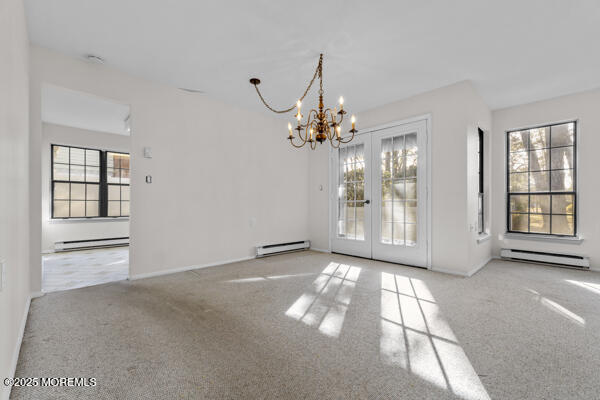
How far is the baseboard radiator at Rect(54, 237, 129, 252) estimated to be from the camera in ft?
17.9

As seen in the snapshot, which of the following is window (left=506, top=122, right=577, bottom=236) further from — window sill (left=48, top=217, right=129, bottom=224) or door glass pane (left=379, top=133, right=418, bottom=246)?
window sill (left=48, top=217, right=129, bottom=224)

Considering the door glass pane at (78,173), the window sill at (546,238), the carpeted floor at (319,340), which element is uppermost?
the door glass pane at (78,173)

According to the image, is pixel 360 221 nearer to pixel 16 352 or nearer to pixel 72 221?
pixel 16 352

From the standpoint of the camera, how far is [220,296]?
2.83 meters

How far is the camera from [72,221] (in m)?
5.66

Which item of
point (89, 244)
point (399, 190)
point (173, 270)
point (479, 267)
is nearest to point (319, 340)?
point (173, 270)

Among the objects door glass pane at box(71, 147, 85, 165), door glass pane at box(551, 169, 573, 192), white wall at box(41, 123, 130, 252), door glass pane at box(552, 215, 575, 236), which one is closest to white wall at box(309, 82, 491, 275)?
door glass pane at box(552, 215, 575, 236)

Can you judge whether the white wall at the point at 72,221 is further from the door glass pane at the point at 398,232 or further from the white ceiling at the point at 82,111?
the door glass pane at the point at 398,232

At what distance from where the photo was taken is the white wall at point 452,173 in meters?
3.65

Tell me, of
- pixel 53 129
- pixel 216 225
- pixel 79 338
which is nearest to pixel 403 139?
pixel 216 225

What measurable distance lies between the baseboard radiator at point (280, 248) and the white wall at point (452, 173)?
2.45 metres

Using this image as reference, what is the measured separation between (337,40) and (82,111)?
461 cm

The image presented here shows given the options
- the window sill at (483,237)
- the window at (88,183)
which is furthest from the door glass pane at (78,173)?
the window sill at (483,237)

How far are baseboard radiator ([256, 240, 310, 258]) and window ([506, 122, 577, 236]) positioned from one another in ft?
12.2
